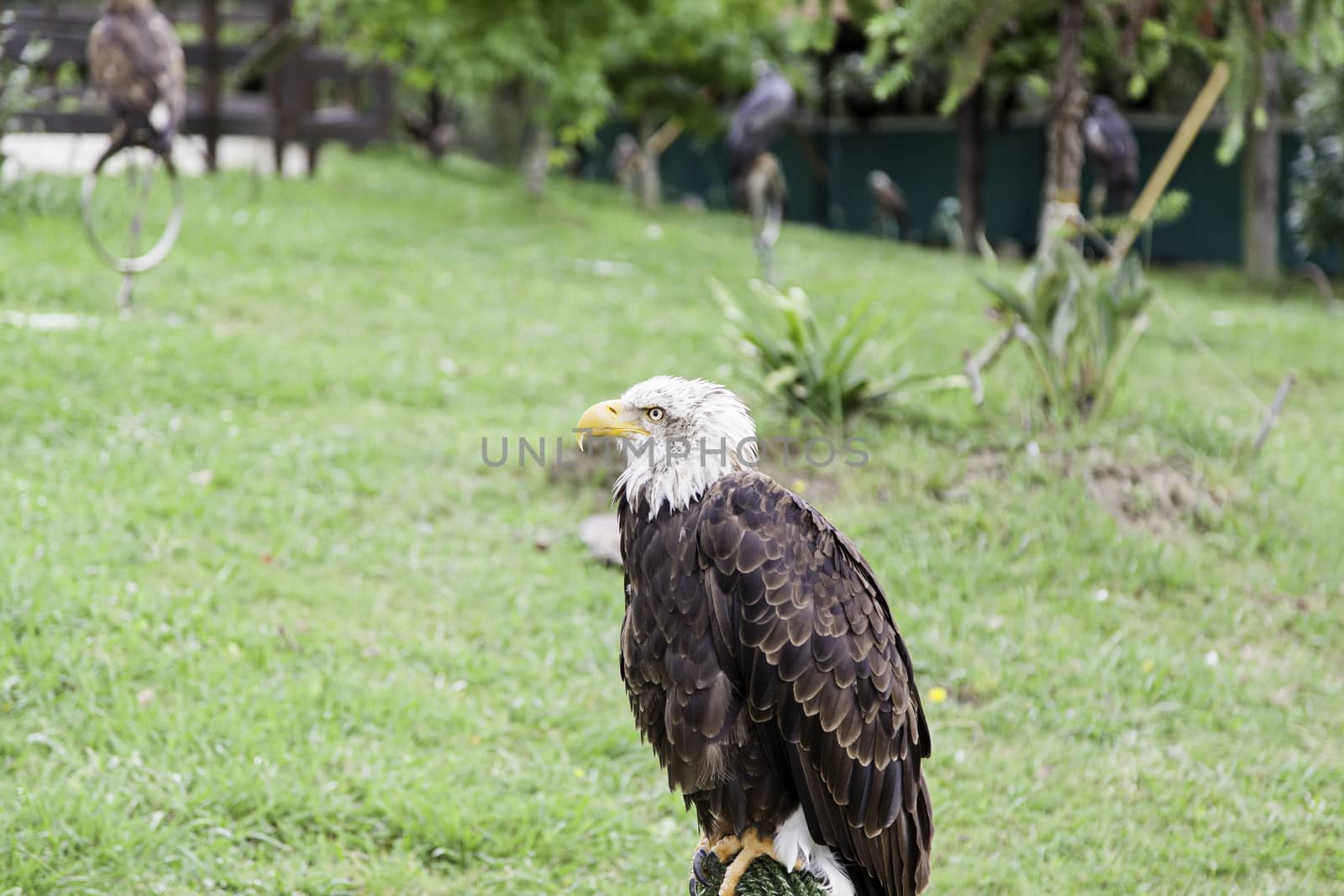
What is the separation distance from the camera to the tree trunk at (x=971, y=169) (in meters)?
15.0

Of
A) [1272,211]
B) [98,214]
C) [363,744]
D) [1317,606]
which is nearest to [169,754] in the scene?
[363,744]

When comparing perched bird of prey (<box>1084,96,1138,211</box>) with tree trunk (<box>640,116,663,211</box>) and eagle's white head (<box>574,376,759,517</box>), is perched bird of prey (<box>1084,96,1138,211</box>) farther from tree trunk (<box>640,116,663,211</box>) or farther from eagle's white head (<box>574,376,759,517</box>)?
eagle's white head (<box>574,376,759,517</box>)

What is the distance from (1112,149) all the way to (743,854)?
10.2m

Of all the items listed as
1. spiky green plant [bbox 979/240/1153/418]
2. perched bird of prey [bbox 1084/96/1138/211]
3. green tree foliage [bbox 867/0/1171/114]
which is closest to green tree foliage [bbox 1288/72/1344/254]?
perched bird of prey [bbox 1084/96/1138/211]

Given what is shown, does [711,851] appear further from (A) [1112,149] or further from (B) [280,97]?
(B) [280,97]

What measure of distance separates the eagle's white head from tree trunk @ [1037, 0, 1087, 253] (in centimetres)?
415

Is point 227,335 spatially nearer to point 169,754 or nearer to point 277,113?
point 169,754

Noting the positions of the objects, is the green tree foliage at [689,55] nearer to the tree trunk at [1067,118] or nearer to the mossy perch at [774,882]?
the tree trunk at [1067,118]

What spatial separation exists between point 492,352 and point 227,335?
1592mm

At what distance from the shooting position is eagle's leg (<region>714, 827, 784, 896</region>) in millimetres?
2557

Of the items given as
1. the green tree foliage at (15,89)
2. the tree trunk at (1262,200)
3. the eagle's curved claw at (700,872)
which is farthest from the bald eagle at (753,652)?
the tree trunk at (1262,200)

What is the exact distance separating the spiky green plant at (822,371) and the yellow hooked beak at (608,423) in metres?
3.34

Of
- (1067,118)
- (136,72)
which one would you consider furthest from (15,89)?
(1067,118)

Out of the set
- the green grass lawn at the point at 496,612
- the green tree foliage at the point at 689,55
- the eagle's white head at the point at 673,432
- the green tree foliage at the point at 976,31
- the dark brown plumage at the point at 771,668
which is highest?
the green tree foliage at the point at 689,55
